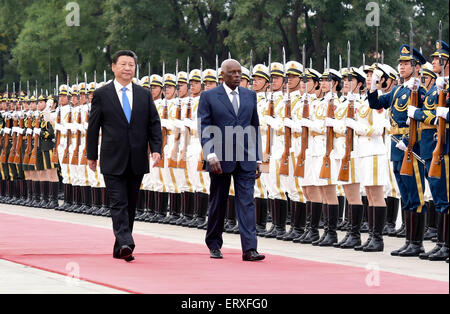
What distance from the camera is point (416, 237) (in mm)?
11680

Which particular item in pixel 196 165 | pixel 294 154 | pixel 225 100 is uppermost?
pixel 225 100

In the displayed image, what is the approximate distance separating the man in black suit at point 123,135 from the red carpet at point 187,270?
585 millimetres

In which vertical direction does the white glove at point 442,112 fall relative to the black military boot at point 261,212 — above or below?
above

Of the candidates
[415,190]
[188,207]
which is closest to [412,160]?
[415,190]

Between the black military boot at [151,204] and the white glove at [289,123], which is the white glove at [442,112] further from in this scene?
the black military boot at [151,204]

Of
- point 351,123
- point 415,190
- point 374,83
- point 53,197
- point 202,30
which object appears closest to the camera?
point 415,190

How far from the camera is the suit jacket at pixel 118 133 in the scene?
35.9 feet

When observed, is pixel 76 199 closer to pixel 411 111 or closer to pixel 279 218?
pixel 279 218

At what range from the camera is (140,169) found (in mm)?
10969

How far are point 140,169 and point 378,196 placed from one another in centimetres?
280

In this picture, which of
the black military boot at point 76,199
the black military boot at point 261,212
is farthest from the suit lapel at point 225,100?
the black military boot at point 76,199

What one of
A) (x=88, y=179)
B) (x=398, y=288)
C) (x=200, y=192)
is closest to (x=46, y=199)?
(x=88, y=179)

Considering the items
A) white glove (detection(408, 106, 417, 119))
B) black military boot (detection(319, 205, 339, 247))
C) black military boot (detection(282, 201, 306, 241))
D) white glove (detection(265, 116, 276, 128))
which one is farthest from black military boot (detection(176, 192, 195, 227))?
white glove (detection(408, 106, 417, 119))

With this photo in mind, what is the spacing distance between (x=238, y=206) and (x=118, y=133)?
4.07 ft
